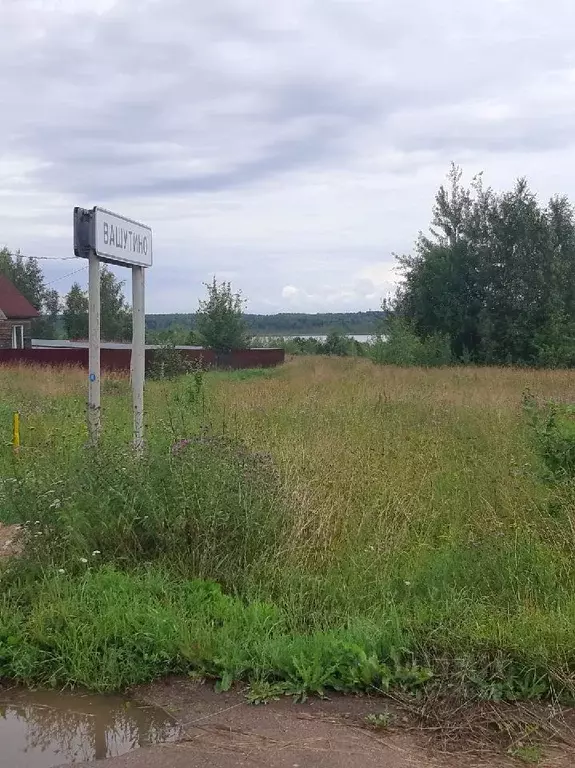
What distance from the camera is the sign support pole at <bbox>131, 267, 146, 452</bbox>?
6.69 meters

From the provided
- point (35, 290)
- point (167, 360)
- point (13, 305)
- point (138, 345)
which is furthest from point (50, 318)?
point (138, 345)

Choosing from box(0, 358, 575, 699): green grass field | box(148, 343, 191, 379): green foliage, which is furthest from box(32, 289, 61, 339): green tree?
box(0, 358, 575, 699): green grass field

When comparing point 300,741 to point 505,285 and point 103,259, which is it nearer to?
point 103,259

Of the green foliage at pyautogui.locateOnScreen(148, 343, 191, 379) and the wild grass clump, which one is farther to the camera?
the green foliage at pyautogui.locateOnScreen(148, 343, 191, 379)

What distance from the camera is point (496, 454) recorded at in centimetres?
757

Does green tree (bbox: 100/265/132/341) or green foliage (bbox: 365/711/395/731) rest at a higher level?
green tree (bbox: 100/265/132/341)

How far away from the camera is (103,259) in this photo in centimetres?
637

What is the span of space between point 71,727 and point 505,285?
3024 cm

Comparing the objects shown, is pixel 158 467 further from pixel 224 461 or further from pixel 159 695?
pixel 159 695

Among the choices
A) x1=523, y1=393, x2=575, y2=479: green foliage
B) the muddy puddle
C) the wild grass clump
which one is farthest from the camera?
x1=523, y1=393, x2=575, y2=479: green foliage

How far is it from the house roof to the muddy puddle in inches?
1549

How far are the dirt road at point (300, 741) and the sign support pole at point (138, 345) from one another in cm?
334

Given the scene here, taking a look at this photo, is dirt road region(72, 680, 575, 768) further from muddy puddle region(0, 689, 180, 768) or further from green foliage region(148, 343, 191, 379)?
green foliage region(148, 343, 191, 379)

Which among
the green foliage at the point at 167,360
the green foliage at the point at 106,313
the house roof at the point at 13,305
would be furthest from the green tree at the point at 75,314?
the green foliage at the point at 167,360
